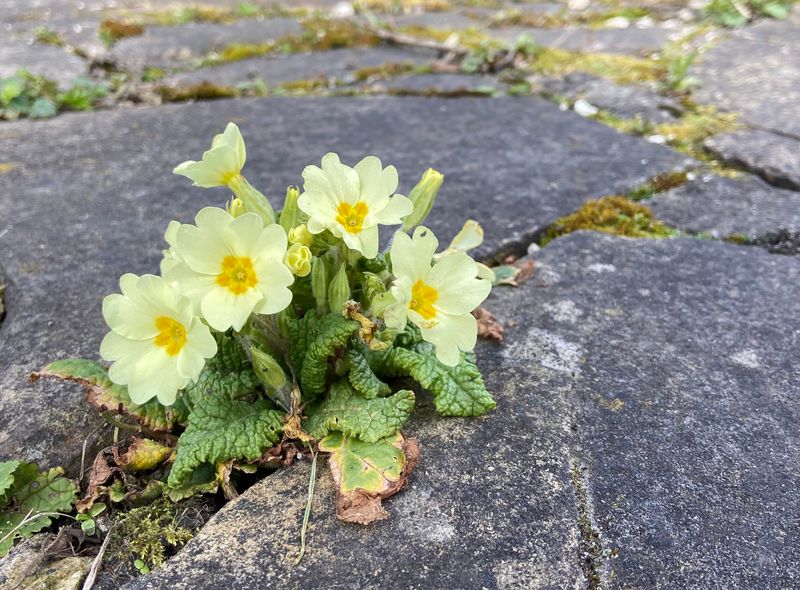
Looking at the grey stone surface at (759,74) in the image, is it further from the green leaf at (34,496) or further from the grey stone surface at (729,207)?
the green leaf at (34,496)

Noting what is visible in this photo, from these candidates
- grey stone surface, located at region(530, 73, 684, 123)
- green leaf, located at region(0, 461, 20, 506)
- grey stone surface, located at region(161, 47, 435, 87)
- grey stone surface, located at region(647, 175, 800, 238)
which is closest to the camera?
green leaf, located at region(0, 461, 20, 506)

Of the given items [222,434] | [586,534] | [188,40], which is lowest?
[188,40]

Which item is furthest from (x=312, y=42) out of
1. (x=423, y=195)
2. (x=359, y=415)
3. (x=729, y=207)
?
(x=359, y=415)

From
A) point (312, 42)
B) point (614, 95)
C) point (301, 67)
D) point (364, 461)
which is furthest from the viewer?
point (312, 42)

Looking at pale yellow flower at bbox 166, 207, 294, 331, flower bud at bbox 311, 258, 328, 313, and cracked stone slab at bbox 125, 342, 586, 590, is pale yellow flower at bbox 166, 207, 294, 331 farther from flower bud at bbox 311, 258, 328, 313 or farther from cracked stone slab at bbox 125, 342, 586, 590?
cracked stone slab at bbox 125, 342, 586, 590

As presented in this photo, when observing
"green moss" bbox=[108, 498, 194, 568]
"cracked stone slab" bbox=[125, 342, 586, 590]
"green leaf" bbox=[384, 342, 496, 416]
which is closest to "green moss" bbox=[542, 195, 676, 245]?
"green leaf" bbox=[384, 342, 496, 416]

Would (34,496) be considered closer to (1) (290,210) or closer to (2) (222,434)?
(2) (222,434)
